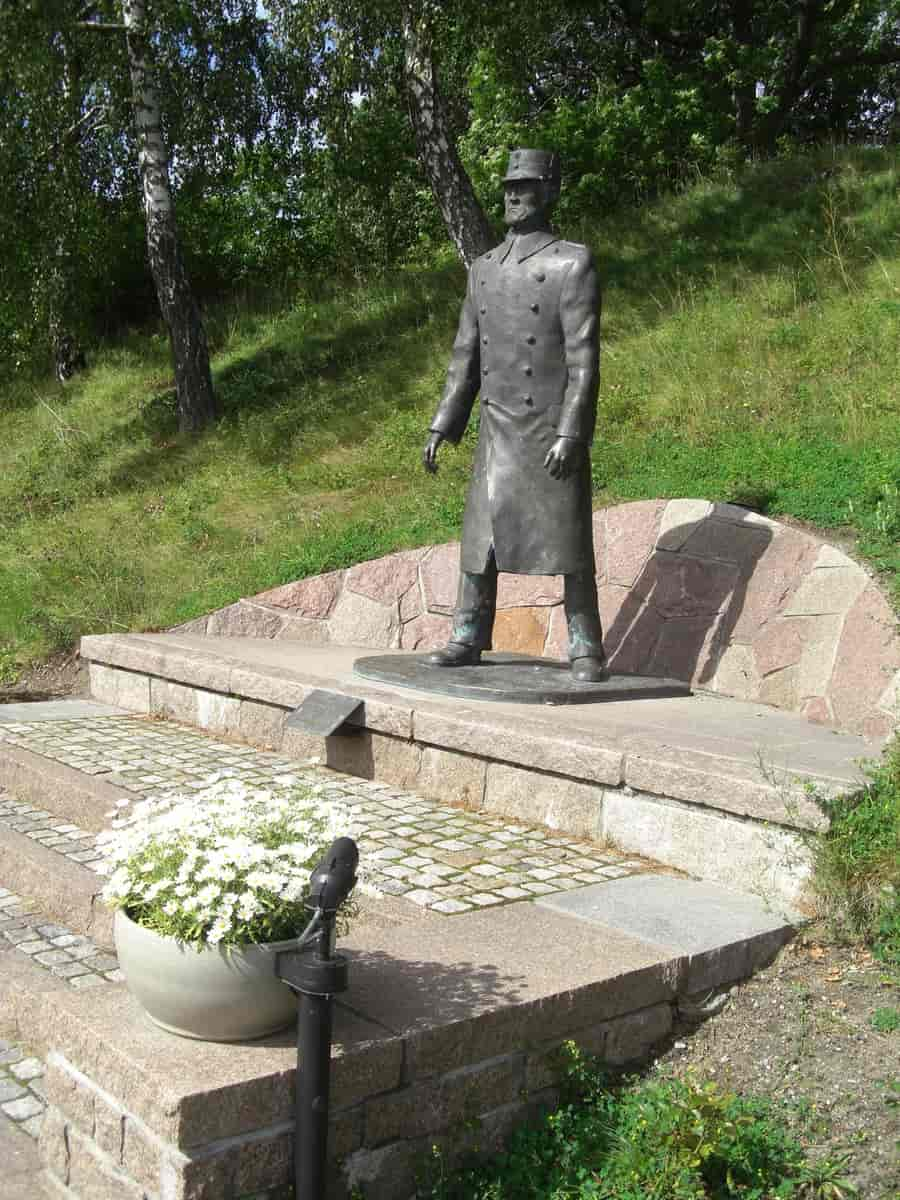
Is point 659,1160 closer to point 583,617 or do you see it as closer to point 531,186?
point 583,617

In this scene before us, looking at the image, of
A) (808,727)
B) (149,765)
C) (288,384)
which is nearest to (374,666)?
(149,765)

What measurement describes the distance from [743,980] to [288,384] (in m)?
10.7

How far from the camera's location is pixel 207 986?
2.52 m

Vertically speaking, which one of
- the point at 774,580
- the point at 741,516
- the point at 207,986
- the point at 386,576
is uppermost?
the point at 741,516

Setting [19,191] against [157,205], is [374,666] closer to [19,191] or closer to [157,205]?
[157,205]

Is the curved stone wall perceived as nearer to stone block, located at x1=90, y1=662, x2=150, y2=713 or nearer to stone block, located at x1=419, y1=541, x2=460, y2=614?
stone block, located at x1=419, y1=541, x2=460, y2=614

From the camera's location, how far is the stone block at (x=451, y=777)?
201 inches

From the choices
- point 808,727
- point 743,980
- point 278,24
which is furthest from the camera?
point 278,24

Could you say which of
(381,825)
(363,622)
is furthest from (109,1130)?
(363,622)

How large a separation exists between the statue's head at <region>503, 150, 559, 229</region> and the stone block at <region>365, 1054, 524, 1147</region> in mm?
A: 3999

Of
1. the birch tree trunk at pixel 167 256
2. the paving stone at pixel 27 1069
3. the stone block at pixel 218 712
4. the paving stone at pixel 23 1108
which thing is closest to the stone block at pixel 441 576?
the stone block at pixel 218 712

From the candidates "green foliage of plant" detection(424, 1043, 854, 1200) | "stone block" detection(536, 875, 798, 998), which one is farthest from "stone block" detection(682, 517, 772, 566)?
"green foliage of plant" detection(424, 1043, 854, 1200)

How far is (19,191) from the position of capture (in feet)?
40.8

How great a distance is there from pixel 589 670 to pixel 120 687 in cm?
335
